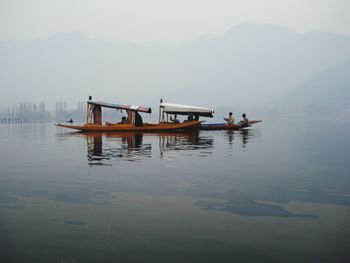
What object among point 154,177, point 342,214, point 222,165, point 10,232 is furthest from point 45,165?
point 342,214

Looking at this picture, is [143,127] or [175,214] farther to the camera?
[143,127]

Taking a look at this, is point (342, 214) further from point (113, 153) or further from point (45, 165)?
point (113, 153)

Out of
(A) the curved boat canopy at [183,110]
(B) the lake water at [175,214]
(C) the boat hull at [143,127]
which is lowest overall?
(B) the lake water at [175,214]

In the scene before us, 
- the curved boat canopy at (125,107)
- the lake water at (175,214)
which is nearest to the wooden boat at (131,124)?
the curved boat canopy at (125,107)

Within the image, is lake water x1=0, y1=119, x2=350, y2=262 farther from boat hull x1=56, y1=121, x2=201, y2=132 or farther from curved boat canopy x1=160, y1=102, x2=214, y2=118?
curved boat canopy x1=160, y1=102, x2=214, y2=118

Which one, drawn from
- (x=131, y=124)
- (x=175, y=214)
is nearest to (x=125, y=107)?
(x=131, y=124)

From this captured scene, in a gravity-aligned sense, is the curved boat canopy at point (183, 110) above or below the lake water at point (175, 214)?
above

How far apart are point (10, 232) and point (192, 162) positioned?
11285 millimetres

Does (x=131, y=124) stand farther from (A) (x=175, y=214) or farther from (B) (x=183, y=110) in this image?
(A) (x=175, y=214)

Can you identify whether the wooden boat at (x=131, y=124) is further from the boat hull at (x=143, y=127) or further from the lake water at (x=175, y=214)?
the lake water at (x=175, y=214)

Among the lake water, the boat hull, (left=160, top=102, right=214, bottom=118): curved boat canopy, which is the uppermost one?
(left=160, top=102, right=214, bottom=118): curved boat canopy

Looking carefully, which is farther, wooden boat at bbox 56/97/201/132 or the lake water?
wooden boat at bbox 56/97/201/132

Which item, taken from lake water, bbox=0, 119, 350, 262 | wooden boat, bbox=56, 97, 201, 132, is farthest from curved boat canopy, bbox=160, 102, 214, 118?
lake water, bbox=0, 119, 350, 262

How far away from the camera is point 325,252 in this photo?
6609 millimetres
